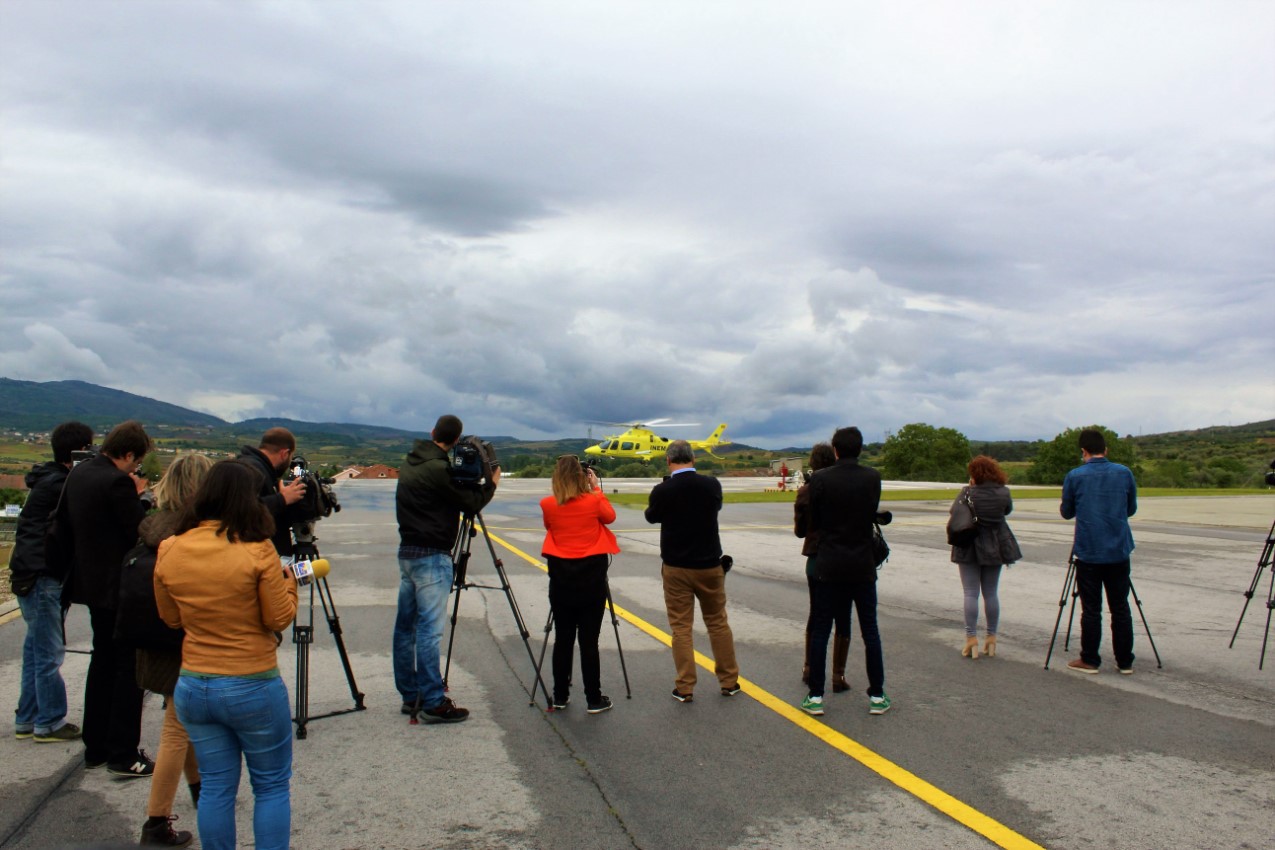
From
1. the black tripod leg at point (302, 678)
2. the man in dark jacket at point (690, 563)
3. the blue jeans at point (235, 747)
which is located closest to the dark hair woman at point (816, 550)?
the man in dark jacket at point (690, 563)

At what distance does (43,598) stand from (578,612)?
12.1 feet

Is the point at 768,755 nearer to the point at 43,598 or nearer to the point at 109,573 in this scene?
the point at 109,573

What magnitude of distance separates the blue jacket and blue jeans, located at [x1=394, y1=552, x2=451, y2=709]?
18.4 ft

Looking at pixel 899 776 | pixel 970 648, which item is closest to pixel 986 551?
pixel 970 648

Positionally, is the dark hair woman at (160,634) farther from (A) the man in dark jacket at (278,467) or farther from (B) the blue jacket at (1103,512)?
(B) the blue jacket at (1103,512)

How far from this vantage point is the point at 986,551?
334 inches

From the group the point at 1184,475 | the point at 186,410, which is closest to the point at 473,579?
the point at 1184,475

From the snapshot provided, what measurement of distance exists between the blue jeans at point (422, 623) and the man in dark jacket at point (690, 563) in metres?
1.73

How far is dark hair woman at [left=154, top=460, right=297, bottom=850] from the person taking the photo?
3672mm

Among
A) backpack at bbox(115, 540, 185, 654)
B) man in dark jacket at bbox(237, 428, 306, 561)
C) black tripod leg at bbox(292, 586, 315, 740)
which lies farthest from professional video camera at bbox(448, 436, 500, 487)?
backpack at bbox(115, 540, 185, 654)

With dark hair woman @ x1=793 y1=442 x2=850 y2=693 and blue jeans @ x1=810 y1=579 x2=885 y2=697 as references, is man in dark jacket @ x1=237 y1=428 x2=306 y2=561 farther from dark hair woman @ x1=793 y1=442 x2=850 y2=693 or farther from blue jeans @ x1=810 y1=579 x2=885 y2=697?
blue jeans @ x1=810 y1=579 x2=885 y2=697

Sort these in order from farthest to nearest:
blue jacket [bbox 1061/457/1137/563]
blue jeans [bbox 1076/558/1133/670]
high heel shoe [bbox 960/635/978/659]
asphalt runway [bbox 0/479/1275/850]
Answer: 1. high heel shoe [bbox 960/635/978/659]
2. blue jacket [bbox 1061/457/1137/563]
3. blue jeans [bbox 1076/558/1133/670]
4. asphalt runway [bbox 0/479/1275/850]

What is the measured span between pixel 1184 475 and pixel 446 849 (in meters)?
80.9

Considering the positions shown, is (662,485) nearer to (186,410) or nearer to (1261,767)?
A: (1261,767)
